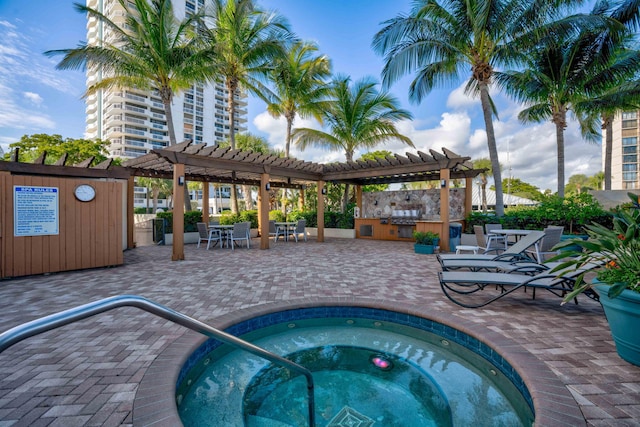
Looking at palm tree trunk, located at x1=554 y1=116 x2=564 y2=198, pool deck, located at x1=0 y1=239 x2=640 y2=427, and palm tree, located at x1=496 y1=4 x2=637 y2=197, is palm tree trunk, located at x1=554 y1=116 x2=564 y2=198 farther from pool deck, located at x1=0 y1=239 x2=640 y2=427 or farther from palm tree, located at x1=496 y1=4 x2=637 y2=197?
pool deck, located at x1=0 y1=239 x2=640 y2=427

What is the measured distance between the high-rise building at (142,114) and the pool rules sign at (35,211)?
1592 inches

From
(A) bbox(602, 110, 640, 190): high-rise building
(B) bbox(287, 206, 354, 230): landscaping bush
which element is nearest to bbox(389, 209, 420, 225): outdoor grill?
(B) bbox(287, 206, 354, 230): landscaping bush

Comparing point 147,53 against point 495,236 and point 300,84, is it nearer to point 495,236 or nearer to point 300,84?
point 300,84

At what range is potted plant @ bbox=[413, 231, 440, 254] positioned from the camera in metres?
9.64

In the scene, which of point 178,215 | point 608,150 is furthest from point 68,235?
point 608,150

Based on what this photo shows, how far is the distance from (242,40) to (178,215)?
9.16 metres

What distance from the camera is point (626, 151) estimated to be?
46.7 meters

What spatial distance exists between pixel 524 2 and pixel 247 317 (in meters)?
13.1

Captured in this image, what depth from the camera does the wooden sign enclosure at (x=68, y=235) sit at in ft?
20.2

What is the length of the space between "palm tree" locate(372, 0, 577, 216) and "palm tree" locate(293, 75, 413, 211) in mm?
3669

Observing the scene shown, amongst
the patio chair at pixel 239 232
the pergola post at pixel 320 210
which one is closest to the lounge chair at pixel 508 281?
the patio chair at pixel 239 232

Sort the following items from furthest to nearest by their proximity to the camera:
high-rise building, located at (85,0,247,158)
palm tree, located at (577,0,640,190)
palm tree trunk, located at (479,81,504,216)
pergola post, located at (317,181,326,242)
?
high-rise building, located at (85,0,247,158), pergola post, located at (317,181,326,242), palm tree trunk, located at (479,81,504,216), palm tree, located at (577,0,640,190)

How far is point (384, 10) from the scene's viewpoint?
1335cm

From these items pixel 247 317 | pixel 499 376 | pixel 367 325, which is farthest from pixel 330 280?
pixel 499 376
